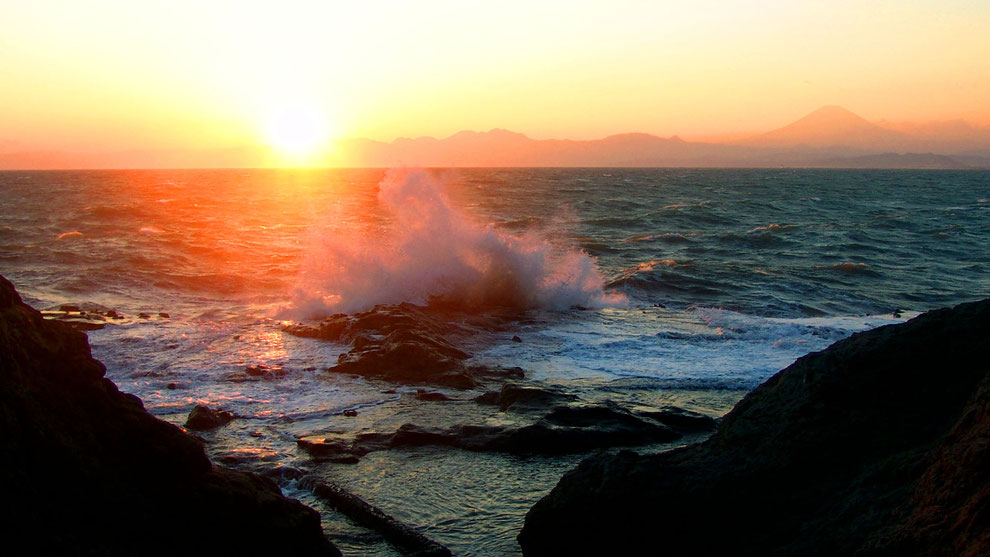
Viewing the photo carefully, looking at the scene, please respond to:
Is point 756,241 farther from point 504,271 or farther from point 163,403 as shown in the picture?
point 163,403

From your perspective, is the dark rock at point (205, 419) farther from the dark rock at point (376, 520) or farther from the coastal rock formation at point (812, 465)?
the coastal rock formation at point (812, 465)

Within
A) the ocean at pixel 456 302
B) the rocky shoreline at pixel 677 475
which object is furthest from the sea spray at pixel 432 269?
the rocky shoreline at pixel 677 475

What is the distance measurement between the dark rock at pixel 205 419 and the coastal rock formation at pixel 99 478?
359 cm

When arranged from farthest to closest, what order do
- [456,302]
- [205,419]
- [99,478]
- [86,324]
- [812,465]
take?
[456,302], [86,324], [205,419], [812,465], [99,478]

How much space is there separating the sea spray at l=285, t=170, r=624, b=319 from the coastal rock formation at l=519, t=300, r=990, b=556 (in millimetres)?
11474

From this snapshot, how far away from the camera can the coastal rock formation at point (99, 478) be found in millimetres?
3354

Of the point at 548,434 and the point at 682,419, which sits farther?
the point at 682,419

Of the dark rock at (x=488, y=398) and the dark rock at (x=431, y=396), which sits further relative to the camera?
the dark rock at (x=431, y=396)

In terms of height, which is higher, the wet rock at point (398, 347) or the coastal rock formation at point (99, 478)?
the coastal rock formation at point (99, 478)

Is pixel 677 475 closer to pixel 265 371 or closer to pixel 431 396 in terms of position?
pixel 431 396

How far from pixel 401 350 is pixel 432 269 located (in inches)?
267

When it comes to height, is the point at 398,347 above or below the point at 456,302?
above

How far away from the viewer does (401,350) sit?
1059cm

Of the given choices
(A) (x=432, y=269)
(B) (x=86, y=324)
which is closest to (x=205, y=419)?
(B) (x=86, y=324)
